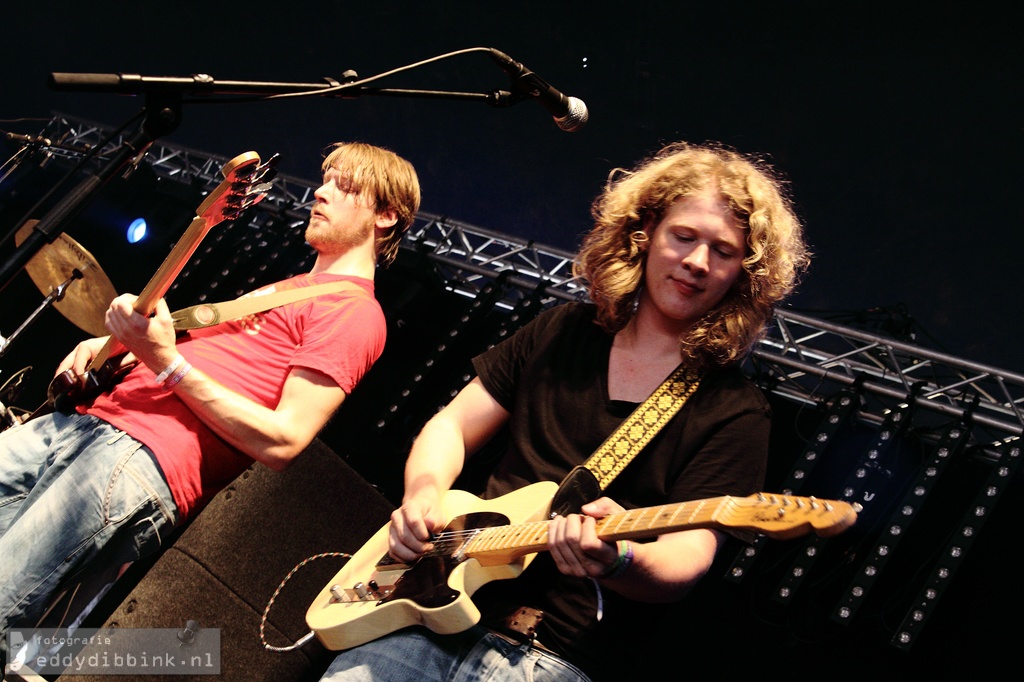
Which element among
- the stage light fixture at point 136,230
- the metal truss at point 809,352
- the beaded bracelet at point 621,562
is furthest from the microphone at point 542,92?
the stage light fixture at point 136,230

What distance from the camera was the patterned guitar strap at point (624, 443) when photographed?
192 cm

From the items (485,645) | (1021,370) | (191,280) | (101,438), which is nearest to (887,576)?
(1021,370)

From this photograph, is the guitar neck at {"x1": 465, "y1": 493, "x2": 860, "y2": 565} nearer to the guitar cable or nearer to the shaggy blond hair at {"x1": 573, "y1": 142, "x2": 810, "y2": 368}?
the shaggy blond hair at {"x1": 573, "y1": 142, "x2": 810, "y2": 368}

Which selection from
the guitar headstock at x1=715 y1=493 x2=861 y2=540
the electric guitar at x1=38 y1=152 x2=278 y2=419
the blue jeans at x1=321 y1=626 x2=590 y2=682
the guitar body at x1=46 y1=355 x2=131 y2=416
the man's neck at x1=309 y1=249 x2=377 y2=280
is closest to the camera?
the guitar headstock at x1=715 y1=493 x2=861 y2=540

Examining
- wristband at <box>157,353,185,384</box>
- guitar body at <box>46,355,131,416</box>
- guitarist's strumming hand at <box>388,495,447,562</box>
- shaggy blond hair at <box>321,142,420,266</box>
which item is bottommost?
guitar body at <box>46,355,131,416</box>

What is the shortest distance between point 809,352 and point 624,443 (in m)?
2.24

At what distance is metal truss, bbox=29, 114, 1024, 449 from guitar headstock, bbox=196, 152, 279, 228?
1506 mm

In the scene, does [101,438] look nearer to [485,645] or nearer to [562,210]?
[485,645]

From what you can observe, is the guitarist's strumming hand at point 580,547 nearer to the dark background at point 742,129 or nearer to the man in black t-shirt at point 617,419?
the man in black t-shirt at point 617,419

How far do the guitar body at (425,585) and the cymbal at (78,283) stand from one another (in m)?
2.64

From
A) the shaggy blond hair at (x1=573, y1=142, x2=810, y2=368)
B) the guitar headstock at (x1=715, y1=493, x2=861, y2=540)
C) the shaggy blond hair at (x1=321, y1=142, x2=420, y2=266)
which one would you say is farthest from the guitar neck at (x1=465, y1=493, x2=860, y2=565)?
the shaggy blond hair at (x1=321, y1=142, x2=420, y2=266)

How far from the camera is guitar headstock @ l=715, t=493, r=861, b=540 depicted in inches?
61.2

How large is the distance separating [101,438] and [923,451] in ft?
10.5

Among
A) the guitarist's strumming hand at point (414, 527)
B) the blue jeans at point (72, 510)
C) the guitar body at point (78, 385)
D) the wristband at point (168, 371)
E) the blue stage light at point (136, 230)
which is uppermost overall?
the blue stage light at point (136, 230)
